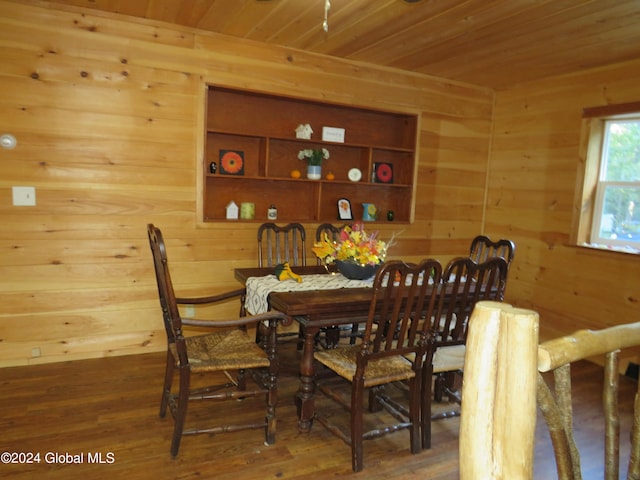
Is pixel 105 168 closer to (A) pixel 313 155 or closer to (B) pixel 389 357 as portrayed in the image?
(A) pixel 313 155

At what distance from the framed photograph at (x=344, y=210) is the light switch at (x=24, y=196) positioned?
2364mm

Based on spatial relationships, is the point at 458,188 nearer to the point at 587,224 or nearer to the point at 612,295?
the point at 587,224

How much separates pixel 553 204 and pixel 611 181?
1.59ft

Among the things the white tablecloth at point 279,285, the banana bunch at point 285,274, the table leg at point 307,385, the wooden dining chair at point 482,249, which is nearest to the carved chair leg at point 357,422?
the table leg at point 307,385

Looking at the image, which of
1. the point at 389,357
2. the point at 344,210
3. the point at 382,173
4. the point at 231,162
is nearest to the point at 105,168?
the point at 231,162

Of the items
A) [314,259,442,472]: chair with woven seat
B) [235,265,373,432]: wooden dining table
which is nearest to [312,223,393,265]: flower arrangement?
[235,265,373,432]: wooden dining table

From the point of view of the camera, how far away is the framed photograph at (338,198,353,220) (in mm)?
4105

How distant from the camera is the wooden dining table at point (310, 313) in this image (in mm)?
2246

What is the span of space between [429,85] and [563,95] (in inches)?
45.1

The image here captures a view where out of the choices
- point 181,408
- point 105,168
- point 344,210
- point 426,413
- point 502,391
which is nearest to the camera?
point 502,391

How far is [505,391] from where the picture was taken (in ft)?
2.25

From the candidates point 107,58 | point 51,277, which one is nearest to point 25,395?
point 51,277

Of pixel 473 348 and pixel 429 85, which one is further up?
pixel 429 85

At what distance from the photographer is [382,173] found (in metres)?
4.31
